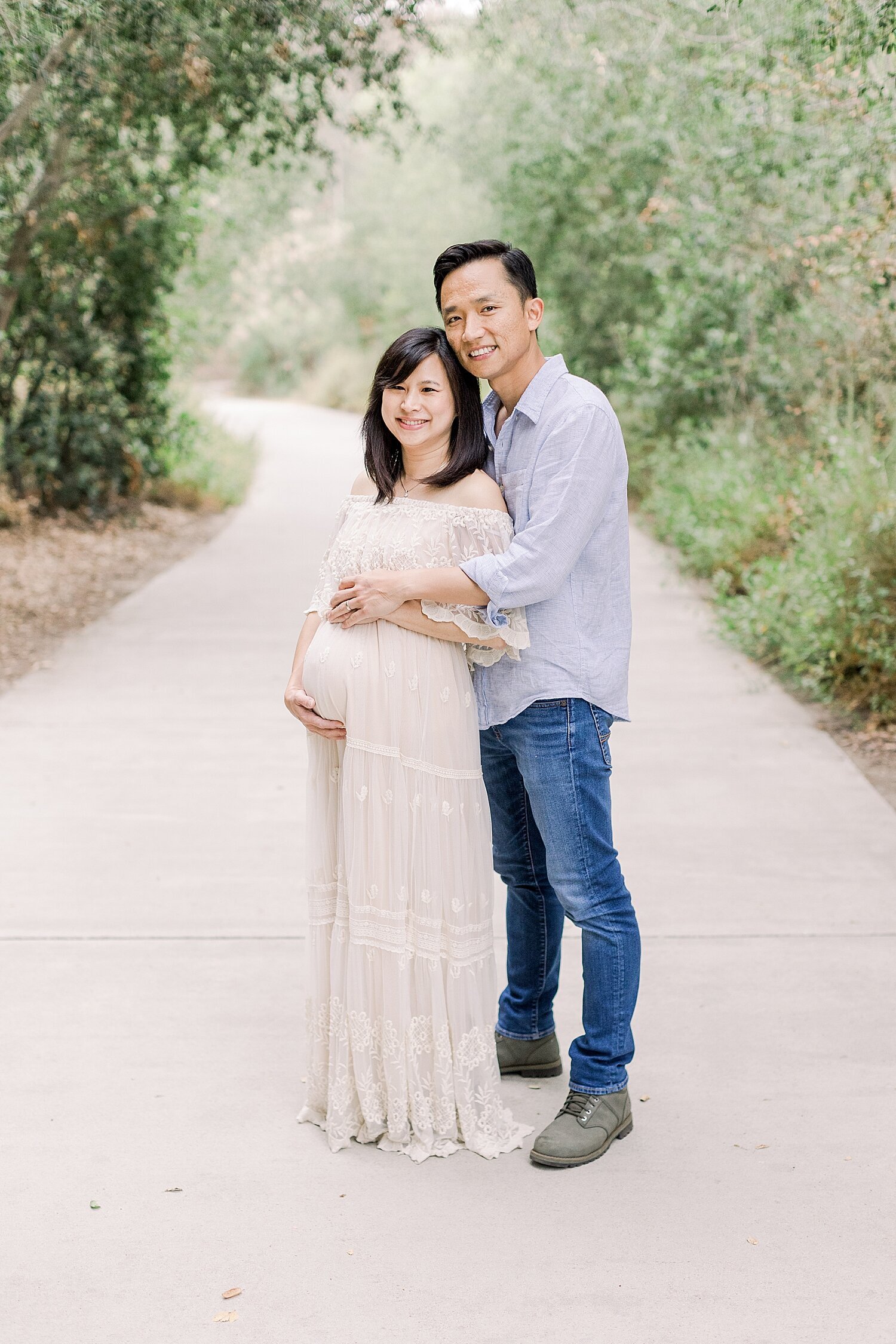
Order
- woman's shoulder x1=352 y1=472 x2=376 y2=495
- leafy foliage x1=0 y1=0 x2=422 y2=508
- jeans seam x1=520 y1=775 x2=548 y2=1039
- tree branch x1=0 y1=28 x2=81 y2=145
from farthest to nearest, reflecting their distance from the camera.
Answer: leafy foliage x1=0 y1=0 x2=422 y2=508, tree branch x1=0 y1=28 x2=81 y2=145, jeans seam x1=520 y1=775 x2=548 y2=1039, woman's shoulder x1=352 y1=472 x2=376 y2=495

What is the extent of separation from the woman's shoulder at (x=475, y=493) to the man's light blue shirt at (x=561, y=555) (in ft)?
0.20

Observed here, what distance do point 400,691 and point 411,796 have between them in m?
0.24

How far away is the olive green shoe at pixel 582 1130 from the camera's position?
3.24 meters

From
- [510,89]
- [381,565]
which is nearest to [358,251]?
[510,89]

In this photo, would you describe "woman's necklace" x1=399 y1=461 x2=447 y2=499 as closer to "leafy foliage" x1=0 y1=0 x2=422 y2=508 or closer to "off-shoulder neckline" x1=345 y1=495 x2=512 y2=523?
"off-shoulder neckline" x1=345 y1=495 x2=512 y2=523

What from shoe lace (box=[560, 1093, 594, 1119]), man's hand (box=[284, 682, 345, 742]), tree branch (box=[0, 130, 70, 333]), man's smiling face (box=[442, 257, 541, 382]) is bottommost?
shoe lace (box=[560, 1093, 594, 1119])

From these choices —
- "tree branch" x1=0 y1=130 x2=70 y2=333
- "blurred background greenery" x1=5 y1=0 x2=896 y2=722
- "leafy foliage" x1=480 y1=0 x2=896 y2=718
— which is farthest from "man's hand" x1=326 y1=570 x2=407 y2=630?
"tree branch" x1=0 y1=130 x2=70 y2=333

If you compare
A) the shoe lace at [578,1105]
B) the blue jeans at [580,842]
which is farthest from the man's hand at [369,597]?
the shoe lace at [578,1105]

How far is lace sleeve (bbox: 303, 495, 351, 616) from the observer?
3.29 meters

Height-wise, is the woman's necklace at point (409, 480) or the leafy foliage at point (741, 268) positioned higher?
the leafy foliage at point (741, 268)

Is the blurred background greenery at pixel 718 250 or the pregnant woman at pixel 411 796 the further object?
the blurred background greenery at pixel 718 250

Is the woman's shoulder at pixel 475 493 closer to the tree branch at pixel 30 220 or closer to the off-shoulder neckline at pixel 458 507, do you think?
the off-shoulder neckline at pixel 458 507

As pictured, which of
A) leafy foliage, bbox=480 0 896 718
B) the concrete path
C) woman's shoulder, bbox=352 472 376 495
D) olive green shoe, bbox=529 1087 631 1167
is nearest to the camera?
the concrete path

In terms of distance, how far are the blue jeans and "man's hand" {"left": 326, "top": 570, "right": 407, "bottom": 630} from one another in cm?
40
